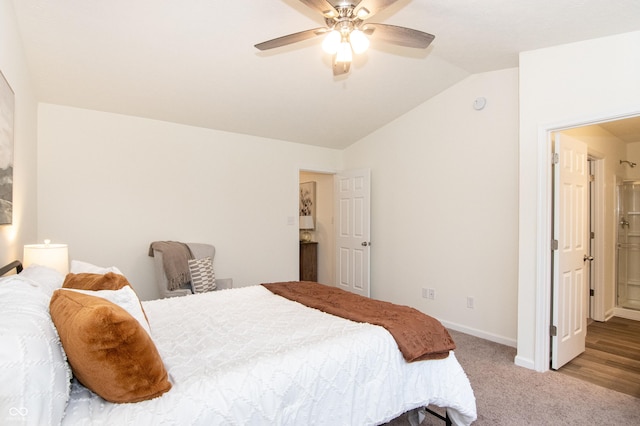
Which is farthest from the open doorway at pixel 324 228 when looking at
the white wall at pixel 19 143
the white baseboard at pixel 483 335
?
the white wall at pixel 19 143

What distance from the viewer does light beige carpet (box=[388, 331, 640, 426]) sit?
7.49ft

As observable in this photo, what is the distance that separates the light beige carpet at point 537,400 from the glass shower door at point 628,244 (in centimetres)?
280

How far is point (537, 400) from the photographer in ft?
8.29

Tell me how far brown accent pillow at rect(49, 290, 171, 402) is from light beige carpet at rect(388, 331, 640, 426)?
1.63 metres

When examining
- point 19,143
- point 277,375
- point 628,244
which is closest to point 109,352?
point 277,375

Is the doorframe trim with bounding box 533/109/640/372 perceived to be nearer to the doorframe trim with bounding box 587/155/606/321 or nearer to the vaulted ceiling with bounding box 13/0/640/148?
the vaulted ceiling with bounding box 13/0/640/148

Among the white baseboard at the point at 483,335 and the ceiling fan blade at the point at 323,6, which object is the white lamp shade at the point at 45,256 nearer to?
the ceiling fan blade at the point at 323,6

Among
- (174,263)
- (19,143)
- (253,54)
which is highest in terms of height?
(253,54)

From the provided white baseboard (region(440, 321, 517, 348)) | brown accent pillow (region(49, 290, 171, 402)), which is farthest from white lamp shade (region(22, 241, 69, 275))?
white baseboard (region(440, 321, 517, 348))

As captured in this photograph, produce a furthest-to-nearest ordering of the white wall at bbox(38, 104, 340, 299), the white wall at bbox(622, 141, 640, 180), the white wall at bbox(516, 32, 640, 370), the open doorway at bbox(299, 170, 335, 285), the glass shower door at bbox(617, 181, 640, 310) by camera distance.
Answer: the open doorway at bbox(299, 170, 335, 285) < the white wall at bbox(622, 141, 640, 180) < the glass shower door at bbox(617, 181, 640, 310) < the white wall at bbox(38, 104, 340, 299) < the white wall at bbox(516, 32, 640, 370)

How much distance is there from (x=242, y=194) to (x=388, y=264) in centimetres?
215

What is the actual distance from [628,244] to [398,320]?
181 inches

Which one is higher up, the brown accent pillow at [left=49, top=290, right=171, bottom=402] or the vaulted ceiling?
the vaulted ceiling

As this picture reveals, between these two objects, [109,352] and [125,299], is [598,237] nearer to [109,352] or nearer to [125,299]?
[125,299]
